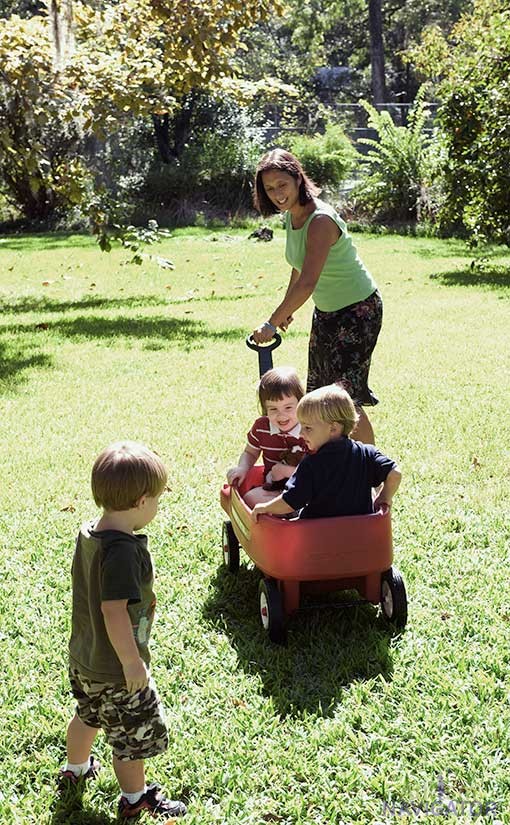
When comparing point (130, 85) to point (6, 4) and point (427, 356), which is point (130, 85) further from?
point (6, 4)

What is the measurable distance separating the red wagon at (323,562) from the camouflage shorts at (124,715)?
916 millimetres

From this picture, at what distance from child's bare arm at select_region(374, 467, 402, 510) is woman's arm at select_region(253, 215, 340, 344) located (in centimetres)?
104

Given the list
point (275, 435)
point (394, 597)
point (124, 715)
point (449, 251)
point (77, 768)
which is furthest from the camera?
point (449, 251)

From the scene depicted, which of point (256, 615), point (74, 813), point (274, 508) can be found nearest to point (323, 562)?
point (274, 508)

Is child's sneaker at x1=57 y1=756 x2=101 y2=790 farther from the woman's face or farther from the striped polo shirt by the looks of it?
the woman's face

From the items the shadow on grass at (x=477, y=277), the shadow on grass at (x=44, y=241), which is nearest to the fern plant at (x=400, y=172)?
the shadow on grass at (x=477, y=277)

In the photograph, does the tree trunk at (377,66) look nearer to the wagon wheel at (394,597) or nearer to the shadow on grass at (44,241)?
the shadow on grass at (44,241)

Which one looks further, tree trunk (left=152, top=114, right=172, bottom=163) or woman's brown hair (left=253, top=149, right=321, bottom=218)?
tree trunk (left=152, top=114, right=172, bottom=163)

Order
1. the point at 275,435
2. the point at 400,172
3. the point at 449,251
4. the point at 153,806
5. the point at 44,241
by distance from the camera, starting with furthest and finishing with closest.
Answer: the point at 400,172 < the point at 44,241 < the point at 449,251 < the point at 275,435 < the point at 153,806

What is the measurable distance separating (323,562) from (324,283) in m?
1.62

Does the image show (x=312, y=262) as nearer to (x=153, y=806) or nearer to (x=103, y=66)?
(x=153, y=806)

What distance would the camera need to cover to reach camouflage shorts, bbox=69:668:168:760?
2285 mm

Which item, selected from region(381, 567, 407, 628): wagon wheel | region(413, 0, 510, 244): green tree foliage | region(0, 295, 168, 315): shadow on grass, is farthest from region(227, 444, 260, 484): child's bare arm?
region(413, 0, 510, 244): green tree foliage

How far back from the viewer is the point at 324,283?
4336 mm
